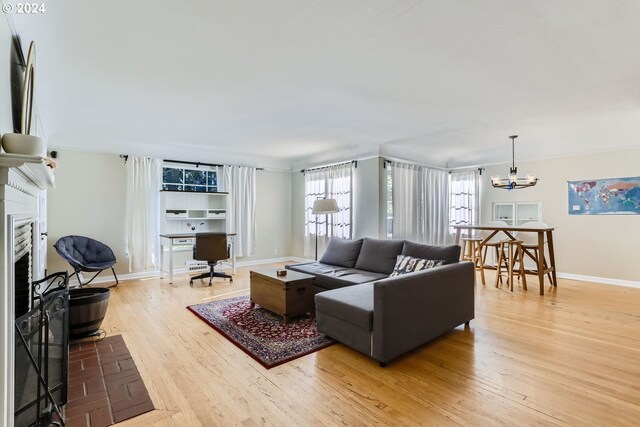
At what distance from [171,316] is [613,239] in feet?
22.3

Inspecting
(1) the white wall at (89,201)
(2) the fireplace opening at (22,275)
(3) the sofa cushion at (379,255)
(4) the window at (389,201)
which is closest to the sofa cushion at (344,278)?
(3) the sofa cushion at (379,255)

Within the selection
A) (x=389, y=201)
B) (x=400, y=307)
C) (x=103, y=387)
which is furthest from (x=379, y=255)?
(x=103, y=387)

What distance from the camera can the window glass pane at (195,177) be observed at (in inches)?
242

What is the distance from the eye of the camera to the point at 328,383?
218 centimetres

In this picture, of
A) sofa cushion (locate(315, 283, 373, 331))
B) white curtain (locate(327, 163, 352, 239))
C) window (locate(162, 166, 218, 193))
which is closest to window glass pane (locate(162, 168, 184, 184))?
window (locate(162, 166, 218, 193))

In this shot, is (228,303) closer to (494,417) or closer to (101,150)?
(494,417)

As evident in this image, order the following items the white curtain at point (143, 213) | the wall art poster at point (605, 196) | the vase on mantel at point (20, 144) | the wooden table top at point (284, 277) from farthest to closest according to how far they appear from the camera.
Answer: the white curtain at point (143, 213) < the wall art poster at point (605, 196) < the wooden table top at point (284, 277) < the vase on mantel at point (20, 144)

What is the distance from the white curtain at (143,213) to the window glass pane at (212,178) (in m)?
0.98

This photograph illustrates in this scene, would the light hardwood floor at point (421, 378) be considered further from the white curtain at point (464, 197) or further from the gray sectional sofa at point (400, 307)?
the white curtain at point (464, 197)

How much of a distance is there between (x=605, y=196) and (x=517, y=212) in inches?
54.4

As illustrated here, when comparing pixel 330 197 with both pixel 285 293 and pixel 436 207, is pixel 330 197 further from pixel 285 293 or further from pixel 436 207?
pixel 285 293

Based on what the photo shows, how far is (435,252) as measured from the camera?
3.54 metres

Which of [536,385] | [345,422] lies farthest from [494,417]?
[345,422]

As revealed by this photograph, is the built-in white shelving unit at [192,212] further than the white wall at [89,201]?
Yes
